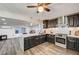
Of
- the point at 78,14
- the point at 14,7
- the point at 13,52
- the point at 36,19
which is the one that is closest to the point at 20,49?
the point at 13,52

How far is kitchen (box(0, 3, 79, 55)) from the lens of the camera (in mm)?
1931

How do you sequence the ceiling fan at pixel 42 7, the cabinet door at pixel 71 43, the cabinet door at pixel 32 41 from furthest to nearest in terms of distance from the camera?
the cabinet door at pixel 32 41
the cabinet door at pixel 71 43
the ceiling fan at pixel 42 7

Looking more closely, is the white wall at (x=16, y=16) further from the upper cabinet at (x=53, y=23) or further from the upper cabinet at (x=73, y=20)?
the upper cabinet at (x=73, y=20)

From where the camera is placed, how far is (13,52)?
196 centimetres

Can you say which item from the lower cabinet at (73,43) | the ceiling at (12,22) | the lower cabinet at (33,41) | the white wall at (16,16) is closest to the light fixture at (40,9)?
the white wall at (16,16)

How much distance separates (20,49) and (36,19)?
694 mm

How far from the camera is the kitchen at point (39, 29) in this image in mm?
1931

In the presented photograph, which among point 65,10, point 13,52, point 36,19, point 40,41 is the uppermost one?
point 65,10

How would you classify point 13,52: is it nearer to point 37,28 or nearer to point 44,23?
point 37,28

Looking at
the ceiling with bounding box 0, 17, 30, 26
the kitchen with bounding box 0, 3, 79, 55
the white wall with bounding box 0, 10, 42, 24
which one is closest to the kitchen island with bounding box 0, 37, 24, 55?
the kitchen with bounding box 0, 3, 79, 55

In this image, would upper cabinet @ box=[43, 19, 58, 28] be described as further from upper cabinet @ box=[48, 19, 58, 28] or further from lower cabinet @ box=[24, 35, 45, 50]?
lower cabinet @ box=[24, 35, 45, 50]

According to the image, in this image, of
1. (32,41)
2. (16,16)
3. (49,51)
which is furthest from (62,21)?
(16,16)

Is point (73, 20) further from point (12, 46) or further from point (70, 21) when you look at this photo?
point (12, 46)

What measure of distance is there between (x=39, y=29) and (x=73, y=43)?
0.76 m
